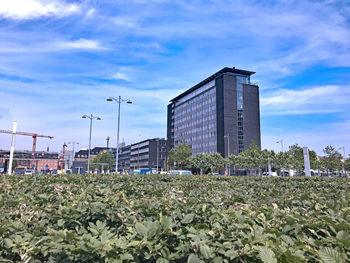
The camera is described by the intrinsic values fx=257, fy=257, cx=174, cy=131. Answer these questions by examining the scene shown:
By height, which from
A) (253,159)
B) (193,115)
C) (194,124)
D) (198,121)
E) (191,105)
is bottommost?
(253,159)

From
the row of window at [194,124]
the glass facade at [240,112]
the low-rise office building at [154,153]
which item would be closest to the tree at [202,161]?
the glass facade at [240,112]

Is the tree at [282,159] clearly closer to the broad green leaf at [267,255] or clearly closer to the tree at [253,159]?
the tree at [253,159]

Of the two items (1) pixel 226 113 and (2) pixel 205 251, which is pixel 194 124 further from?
(2) pixel 205 251

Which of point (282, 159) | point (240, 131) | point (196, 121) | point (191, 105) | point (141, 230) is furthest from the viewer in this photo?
point (191, 105)

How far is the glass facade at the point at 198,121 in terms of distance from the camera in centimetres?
8462

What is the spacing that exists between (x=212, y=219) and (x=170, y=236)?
0.52m

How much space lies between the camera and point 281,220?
7.95ft

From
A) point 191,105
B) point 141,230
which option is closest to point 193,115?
point 191,105

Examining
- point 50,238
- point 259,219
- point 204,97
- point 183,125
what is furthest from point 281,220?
point 183,125

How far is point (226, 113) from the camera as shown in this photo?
3095 inches

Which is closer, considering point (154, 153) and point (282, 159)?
point (282, 159)

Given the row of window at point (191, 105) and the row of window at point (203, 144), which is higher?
the row of window at point (191, 105)

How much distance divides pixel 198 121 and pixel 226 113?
15427mm

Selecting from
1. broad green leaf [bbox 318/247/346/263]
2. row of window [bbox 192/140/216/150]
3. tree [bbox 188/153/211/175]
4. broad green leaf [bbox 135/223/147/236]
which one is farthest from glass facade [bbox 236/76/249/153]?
broad green leaf [bbox 318/247/346/263]
